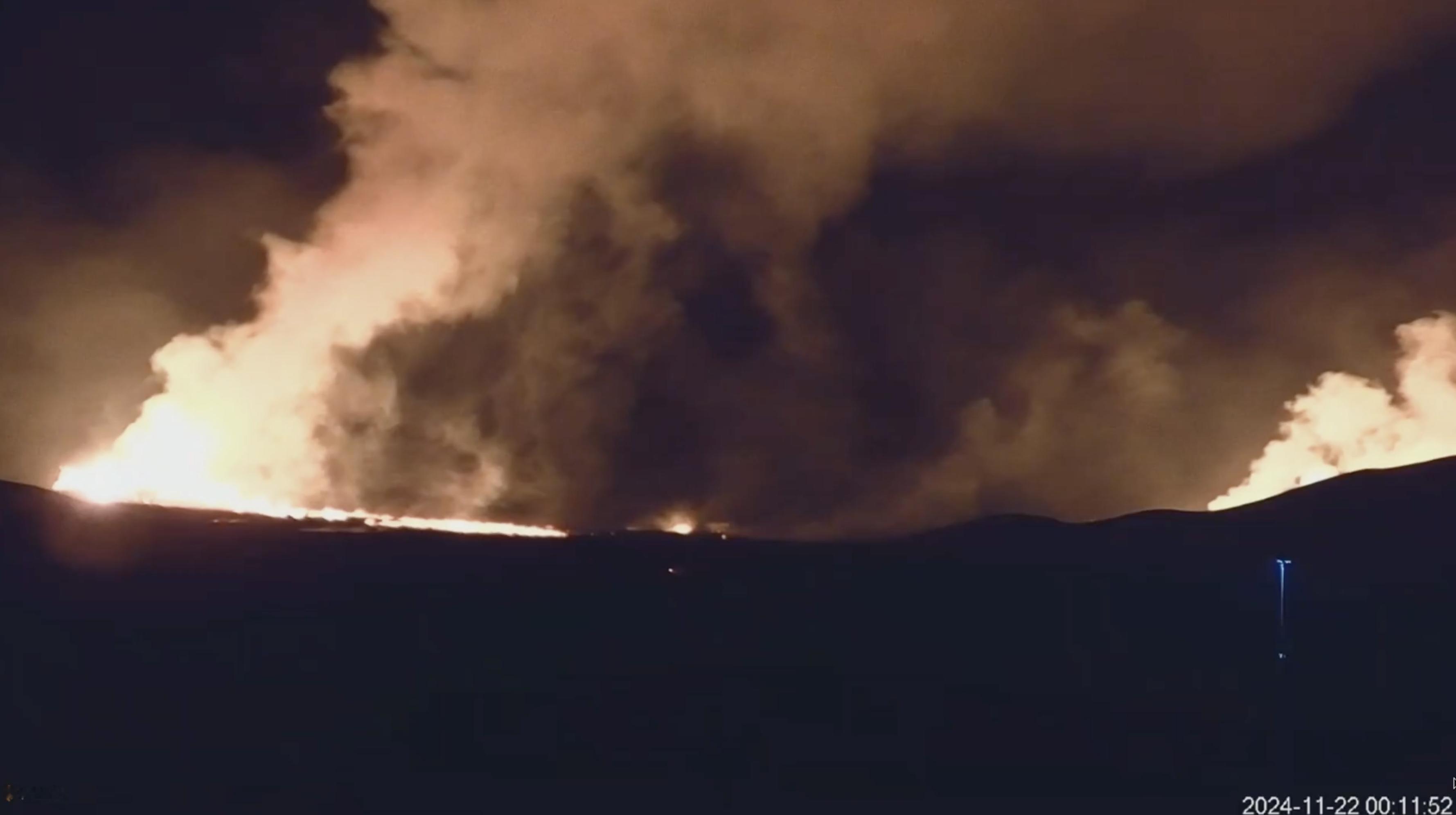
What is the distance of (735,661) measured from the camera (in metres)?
33.3

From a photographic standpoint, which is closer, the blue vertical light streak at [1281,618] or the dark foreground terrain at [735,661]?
the dark foreground terrain at [735,661]

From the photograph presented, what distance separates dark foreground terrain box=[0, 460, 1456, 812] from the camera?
84.5 ft

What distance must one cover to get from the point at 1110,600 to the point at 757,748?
15.9 meters

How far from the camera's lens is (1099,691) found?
32.3 meters

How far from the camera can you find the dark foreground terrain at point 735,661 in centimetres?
2575

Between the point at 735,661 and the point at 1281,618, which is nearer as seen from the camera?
the point at 735,661

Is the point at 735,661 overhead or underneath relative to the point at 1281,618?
underneath

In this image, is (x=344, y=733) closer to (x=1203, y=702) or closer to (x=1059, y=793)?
(x=1059, y=793)

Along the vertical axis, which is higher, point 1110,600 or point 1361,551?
point 1361,551

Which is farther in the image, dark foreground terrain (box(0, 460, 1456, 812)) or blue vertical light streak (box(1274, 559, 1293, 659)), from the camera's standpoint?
blue vertical light streak (box(1274, 559, 1293, 659))

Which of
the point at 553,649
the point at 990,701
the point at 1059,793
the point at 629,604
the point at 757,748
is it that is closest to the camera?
the point at 1059,793

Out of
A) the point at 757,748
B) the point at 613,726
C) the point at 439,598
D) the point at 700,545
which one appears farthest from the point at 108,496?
the point at 757,748

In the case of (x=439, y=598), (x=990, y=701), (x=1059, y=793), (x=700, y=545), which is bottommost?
(x=1059, y=793)

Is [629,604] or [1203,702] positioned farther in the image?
[629,604]
